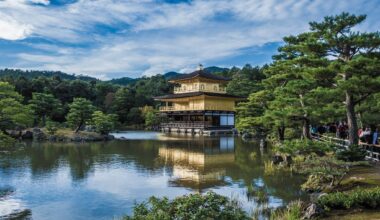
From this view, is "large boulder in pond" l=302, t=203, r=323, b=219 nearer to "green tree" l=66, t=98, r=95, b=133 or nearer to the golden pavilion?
"green tree" l=66, t=98, r=95, b=133

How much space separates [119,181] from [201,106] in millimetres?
27680

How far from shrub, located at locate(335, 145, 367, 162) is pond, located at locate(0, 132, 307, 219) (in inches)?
55.3

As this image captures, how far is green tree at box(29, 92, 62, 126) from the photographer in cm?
3209

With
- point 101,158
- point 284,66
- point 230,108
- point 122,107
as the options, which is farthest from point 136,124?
point 284,66

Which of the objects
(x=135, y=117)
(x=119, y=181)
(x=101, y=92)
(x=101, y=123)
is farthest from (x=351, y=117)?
(x=101, y=92)

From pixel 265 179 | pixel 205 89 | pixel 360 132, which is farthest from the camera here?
pixel 205 89

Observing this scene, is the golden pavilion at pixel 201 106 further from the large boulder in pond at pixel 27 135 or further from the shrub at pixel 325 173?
the shrub at pixel 325 173

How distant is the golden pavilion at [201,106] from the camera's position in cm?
3803

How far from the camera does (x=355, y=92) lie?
429 inches

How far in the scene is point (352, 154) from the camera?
10961 millimetres

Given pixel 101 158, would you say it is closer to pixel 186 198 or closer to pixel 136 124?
pixel 186 198

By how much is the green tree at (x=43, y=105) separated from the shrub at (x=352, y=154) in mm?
27695

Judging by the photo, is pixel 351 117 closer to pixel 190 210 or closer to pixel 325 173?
pixel 325 173

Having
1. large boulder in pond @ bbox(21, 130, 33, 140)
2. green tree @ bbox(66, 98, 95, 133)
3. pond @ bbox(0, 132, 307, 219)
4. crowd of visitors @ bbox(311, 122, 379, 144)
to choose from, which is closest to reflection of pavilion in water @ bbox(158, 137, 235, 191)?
pond @ bbox(0, 132, 307, 219)
